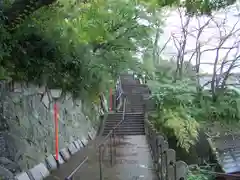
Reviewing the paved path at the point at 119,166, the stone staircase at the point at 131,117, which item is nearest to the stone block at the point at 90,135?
the stone staircase at the point at 131,117

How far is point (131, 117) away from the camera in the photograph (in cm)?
1745

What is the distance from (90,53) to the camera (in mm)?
9789

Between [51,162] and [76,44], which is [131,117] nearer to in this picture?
[51,162]

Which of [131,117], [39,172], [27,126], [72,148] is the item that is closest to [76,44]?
[27,126]

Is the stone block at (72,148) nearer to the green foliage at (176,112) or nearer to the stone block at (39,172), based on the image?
the stone block at (39,172)

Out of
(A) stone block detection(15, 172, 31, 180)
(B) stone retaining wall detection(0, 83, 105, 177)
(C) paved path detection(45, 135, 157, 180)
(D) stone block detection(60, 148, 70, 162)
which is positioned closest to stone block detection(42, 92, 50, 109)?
(B) stone retaining wall detection(0, 83, 105, 177)

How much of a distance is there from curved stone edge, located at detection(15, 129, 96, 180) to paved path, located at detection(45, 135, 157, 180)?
0.55 feet

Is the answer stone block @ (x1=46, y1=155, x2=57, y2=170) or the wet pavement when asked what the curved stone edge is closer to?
stone block @ (x1=46, y1=155, x2=57, y2=170)

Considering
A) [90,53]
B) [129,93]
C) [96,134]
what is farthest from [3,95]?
[129,93]

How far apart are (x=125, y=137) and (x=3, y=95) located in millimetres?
8192

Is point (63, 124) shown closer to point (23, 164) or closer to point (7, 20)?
point (23, 164)

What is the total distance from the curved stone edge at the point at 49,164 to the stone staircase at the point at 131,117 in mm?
3528

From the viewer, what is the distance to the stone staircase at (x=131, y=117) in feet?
51.9

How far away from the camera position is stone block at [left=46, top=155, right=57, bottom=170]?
347 inches
